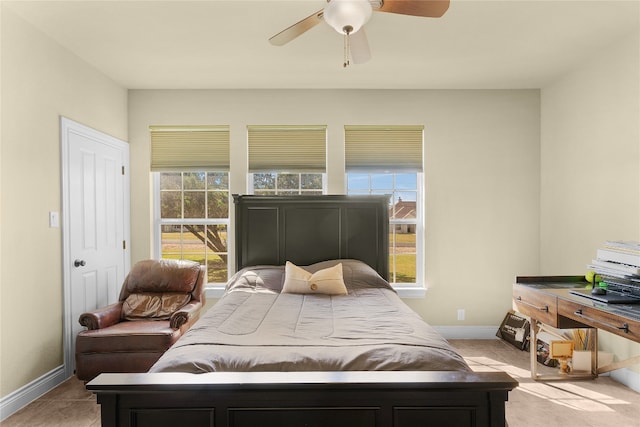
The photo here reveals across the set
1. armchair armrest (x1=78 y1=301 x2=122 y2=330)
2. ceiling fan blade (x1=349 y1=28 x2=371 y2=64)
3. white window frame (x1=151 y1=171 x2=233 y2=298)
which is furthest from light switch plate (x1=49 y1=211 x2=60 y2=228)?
ceiling fan blade (x1=349 y1=28 x2=371 y2=64)

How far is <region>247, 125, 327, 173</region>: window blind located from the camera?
417cm

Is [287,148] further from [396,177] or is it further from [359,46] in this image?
[359,46]

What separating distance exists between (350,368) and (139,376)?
0.82 meters

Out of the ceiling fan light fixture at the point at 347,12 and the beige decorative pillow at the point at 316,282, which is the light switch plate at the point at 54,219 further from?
the ceiling fan light fixture at the point at 347,12

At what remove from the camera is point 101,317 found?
3076 mm

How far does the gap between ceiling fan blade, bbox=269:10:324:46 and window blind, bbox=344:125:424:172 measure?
2148 millimetres

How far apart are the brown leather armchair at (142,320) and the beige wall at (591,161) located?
3.47 meters

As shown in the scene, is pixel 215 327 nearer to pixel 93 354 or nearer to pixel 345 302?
pixel 345 302

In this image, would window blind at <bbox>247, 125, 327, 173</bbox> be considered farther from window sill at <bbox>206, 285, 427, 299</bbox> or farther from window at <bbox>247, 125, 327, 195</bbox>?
window sill at <bbox>206, 285, 427, 299</bbox>

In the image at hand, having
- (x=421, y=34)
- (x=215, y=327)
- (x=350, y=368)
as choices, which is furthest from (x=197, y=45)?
(x=350, y=368)

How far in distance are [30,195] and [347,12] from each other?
2.56 m

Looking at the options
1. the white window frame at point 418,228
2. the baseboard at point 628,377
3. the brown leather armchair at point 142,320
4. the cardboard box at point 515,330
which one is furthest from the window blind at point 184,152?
the baseboard at point 628,377

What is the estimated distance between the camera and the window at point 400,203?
4.29 meters

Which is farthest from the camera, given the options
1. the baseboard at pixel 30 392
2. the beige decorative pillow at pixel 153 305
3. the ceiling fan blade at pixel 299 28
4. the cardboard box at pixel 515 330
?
the cardboard box at pixel 515 330
